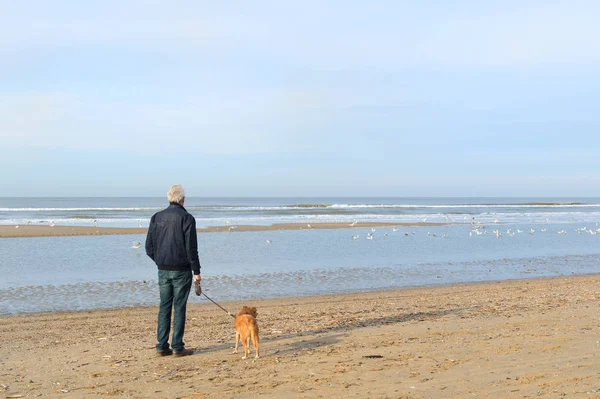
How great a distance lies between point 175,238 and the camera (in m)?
6.90

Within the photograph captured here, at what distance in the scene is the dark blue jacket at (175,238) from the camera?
6.83 m

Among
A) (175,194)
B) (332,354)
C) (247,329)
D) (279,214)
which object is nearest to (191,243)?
(175,194)

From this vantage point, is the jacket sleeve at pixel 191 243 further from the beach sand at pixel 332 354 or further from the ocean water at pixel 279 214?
the ocean water at pixel 279 214

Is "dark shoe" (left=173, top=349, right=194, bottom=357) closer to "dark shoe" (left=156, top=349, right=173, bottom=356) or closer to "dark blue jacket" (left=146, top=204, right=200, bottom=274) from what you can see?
"dark shoe" (left=156, top=349, right=173, bottom=356)

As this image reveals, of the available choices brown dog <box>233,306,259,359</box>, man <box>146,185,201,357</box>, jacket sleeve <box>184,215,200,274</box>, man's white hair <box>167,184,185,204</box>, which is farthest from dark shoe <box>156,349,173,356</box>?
man's white hair <box>167,184,185,204</box>

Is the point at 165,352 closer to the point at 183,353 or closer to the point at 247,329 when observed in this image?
the point at 183,353

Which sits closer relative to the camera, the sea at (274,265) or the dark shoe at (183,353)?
the dark shoe at (183,353)

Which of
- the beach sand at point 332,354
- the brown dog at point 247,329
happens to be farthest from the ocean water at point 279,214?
the brown dog at point 247,329

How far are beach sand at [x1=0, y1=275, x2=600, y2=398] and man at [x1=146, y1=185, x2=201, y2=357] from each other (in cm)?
34

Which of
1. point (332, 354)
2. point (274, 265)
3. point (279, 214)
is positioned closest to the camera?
point (332, 354)

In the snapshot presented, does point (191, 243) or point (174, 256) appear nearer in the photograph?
point (191, 243)

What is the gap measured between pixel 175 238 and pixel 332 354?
2.29 meters

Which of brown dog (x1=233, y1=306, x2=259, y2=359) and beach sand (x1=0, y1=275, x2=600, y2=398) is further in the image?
brown dog (x1=233, y1=306, x2=259, y2=359)

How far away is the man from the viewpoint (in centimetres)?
686
